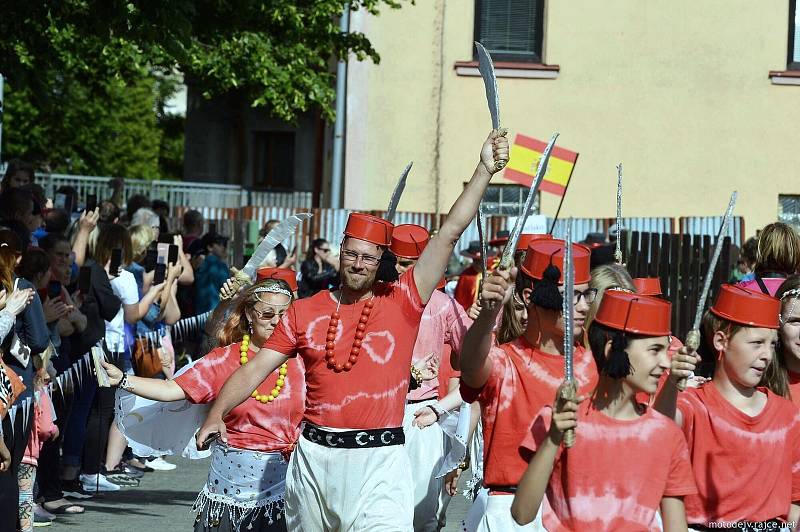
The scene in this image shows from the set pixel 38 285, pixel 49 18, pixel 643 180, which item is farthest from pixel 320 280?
pixel 643 180

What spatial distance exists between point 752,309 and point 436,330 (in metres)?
2.96

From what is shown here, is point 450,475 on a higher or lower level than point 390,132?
lower

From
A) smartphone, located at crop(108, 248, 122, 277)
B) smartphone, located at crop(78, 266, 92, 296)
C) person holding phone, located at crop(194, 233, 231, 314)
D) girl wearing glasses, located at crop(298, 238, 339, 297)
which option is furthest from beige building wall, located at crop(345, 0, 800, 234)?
smartphone, located at crop(78, 266, 92, 296)

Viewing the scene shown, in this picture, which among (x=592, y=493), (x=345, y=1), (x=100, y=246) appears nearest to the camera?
(x=592, y=493)

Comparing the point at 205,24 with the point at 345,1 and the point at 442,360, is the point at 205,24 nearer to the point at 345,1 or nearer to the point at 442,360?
the point at 442,360

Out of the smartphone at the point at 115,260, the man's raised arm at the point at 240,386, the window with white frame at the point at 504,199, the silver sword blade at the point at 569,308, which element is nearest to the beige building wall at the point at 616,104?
the window with white frame at the point at 504,199

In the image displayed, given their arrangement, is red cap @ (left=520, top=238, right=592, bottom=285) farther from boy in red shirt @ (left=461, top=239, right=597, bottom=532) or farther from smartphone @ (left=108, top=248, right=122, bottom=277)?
smartphone @ (left=108, top=248, right=122, bottom=277)

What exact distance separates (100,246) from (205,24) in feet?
7.46

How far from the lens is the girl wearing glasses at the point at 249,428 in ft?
22.8

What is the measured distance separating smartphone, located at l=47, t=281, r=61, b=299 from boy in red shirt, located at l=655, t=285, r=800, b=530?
5237 millimetres

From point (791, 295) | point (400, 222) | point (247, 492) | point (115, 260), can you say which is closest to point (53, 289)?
point (115, 260)

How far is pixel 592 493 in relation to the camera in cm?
461

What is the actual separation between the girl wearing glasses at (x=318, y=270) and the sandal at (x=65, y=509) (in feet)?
13.9

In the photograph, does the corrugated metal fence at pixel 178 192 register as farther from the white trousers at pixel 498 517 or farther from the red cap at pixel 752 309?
the red cap at pixel 752 309
